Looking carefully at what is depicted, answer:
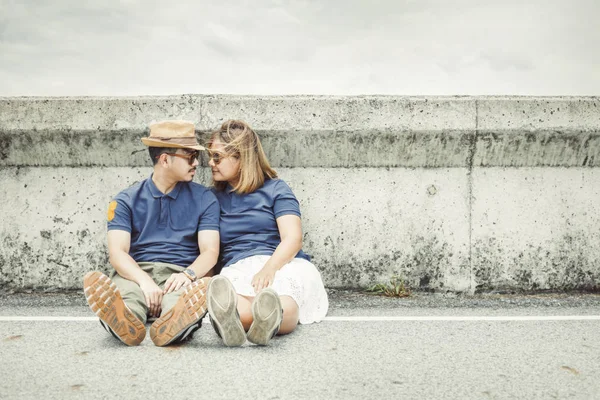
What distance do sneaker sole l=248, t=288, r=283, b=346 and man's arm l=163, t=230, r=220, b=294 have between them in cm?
66

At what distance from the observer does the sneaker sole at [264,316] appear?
2.82 metres

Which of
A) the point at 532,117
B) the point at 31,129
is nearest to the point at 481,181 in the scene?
the point at 532,117

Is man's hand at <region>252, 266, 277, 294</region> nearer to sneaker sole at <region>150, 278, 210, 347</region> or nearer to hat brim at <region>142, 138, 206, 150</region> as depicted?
sneaker sole at <region>150, 278, 210, 347</region>

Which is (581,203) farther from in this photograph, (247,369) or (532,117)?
(247,369)

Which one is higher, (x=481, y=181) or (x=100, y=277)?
(x=481, y=181)

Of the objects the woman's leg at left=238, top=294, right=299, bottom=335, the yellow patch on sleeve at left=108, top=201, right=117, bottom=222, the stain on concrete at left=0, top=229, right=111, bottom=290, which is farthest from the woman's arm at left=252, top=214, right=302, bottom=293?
the stain on concrete at left=0, top=229, right=111, bottom=290

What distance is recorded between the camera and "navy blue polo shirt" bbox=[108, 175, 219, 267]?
3594 millimetres

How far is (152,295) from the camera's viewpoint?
324 centimetres

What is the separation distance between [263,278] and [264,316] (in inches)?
18.4

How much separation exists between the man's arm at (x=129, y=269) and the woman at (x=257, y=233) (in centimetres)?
43

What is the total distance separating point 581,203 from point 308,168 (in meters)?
1.88

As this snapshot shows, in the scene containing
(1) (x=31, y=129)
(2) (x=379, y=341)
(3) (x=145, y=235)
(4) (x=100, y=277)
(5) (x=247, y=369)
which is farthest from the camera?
(1) (x=31, y=129)

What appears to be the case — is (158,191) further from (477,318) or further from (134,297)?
(477,318)

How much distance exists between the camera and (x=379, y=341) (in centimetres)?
298
